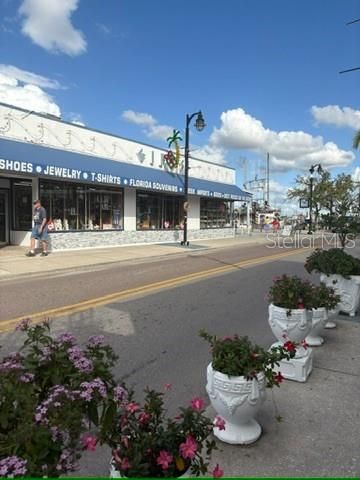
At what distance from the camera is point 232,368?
9.94ft

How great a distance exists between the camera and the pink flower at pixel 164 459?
186 cm

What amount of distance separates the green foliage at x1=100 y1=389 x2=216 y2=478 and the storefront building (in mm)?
12772

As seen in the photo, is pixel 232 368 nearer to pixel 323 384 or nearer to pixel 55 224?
pixel 323 384

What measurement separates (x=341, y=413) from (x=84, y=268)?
33.8 ft

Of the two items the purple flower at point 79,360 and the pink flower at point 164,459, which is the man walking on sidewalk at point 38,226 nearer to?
the purple flower at point 79,360

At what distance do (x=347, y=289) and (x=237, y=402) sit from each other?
4.48 meters

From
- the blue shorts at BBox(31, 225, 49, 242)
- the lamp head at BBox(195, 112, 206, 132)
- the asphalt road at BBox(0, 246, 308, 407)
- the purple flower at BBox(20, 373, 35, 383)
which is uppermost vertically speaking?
the lamp head at BBox(195, 112, 206, 132)

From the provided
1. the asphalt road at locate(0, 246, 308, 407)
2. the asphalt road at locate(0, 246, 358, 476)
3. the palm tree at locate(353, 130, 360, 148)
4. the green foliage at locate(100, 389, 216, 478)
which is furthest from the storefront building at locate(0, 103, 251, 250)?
the green foliage at locate(100, 389, 216, 478)

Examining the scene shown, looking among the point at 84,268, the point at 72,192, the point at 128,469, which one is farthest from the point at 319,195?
the point at 128,469

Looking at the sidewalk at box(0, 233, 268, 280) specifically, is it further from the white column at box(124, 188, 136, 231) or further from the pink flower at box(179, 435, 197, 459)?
the pink flower at box(179, 435, 197, 459)

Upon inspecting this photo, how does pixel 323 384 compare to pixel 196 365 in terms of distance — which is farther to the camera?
pixel 196 365

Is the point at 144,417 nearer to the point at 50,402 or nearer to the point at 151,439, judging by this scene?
the point at 151,439

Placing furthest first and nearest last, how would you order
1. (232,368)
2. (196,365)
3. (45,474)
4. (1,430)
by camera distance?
(196,365)
(232,368)
(1,430)
(45,474)

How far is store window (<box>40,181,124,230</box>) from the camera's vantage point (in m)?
16.8
